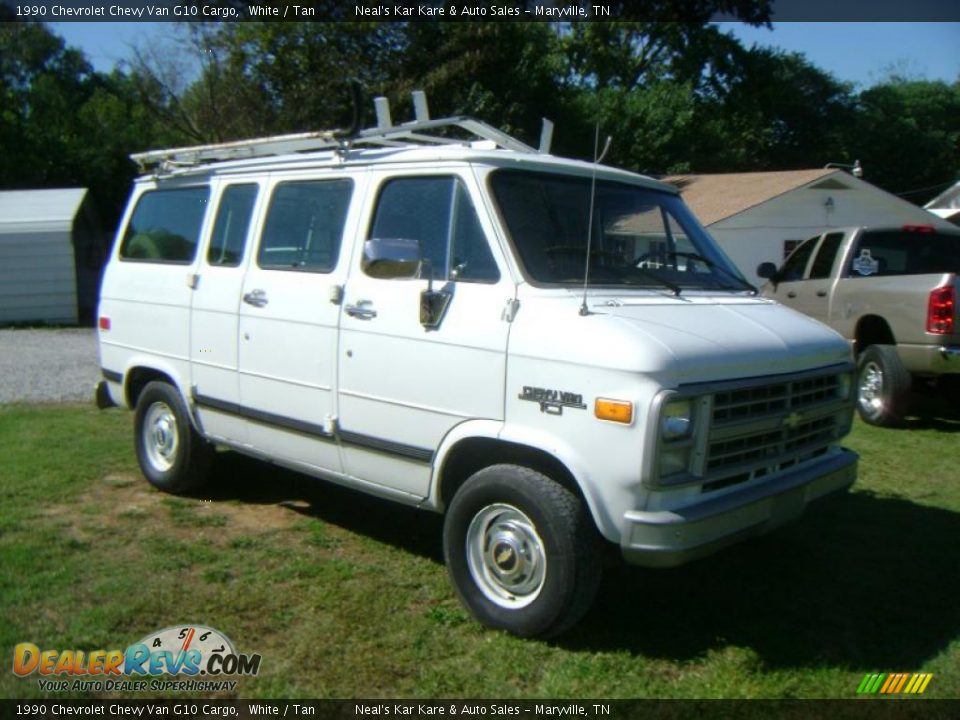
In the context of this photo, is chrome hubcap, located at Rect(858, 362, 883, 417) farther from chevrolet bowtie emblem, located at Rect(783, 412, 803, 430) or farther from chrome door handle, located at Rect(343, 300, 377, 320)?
chrome door handle, located at Rect(343, 300, 377, 320)

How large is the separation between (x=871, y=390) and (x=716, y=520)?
239 inches

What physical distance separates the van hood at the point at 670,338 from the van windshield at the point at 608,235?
26 centimetres

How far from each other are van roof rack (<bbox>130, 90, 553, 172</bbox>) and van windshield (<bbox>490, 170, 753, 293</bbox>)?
672mm

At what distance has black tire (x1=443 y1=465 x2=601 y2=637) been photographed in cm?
400

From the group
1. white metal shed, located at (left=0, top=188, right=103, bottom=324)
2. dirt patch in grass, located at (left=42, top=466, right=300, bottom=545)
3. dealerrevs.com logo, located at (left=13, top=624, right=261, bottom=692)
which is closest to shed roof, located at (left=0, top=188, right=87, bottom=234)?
white metal shed, located at (left=0, top=188, right=103, bottom=324)

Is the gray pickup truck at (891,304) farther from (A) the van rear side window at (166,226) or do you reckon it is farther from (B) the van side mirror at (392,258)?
(A) the van rear side window at (166,226)

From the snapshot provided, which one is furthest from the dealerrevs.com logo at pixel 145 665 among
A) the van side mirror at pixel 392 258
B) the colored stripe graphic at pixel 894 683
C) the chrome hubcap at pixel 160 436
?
the colored stripe graphic at pixel 894 683

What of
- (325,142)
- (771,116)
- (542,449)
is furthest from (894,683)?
(771,116)

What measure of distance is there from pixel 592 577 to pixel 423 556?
160cm

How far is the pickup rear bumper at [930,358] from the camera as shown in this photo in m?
8.48

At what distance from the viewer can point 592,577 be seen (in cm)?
403

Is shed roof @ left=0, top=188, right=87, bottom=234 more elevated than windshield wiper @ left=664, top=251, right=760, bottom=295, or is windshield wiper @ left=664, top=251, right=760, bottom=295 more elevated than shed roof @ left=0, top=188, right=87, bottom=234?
windshield wiper @ left=664, top=251, right=760, bottom=295

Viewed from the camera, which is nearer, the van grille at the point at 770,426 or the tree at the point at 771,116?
the van grille at the point at 770,426

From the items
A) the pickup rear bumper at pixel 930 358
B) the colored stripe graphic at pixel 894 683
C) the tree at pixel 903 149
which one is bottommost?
the colored stripe graphic at pixel 894 683
